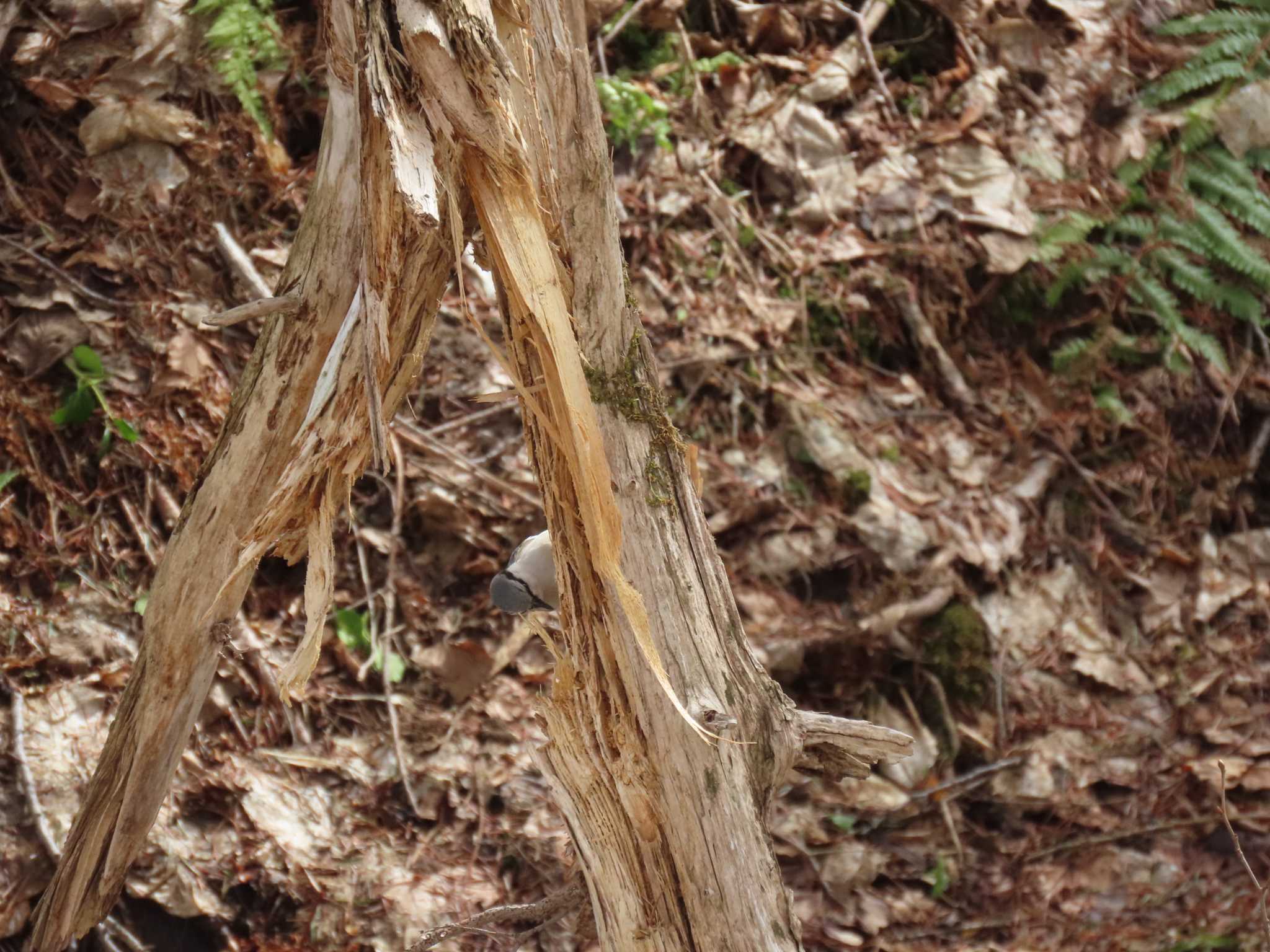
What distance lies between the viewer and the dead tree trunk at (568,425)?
1.89 meters

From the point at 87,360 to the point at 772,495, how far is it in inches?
105

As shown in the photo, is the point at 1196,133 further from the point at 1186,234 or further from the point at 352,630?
the point at 352,630

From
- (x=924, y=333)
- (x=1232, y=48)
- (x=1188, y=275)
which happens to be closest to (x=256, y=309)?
(x=924, y=333)

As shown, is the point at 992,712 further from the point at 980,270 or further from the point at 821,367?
the point at 980,270

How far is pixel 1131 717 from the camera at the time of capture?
4023 mm

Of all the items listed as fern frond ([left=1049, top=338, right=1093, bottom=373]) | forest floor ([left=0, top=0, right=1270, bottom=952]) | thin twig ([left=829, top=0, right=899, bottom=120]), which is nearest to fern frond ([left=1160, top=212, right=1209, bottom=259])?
forest floor ([left=0, top=0, right=1270, bottom=952])

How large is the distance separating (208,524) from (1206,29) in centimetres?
523

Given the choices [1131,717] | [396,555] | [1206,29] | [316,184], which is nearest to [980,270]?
[1206,29]

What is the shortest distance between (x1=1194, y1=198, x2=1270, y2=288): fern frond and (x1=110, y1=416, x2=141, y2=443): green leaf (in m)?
4.75

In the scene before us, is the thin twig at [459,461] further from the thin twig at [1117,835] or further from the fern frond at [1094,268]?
the fern frond at [1094,268]

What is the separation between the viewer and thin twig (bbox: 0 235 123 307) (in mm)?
3555

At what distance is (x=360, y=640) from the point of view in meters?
3.54

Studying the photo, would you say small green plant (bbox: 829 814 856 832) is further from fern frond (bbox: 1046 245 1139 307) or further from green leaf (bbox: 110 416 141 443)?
green leaf (bbox: 110 416 141 443)

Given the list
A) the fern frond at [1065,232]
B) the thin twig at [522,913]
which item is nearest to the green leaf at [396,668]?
the thin twig at [522,913]
